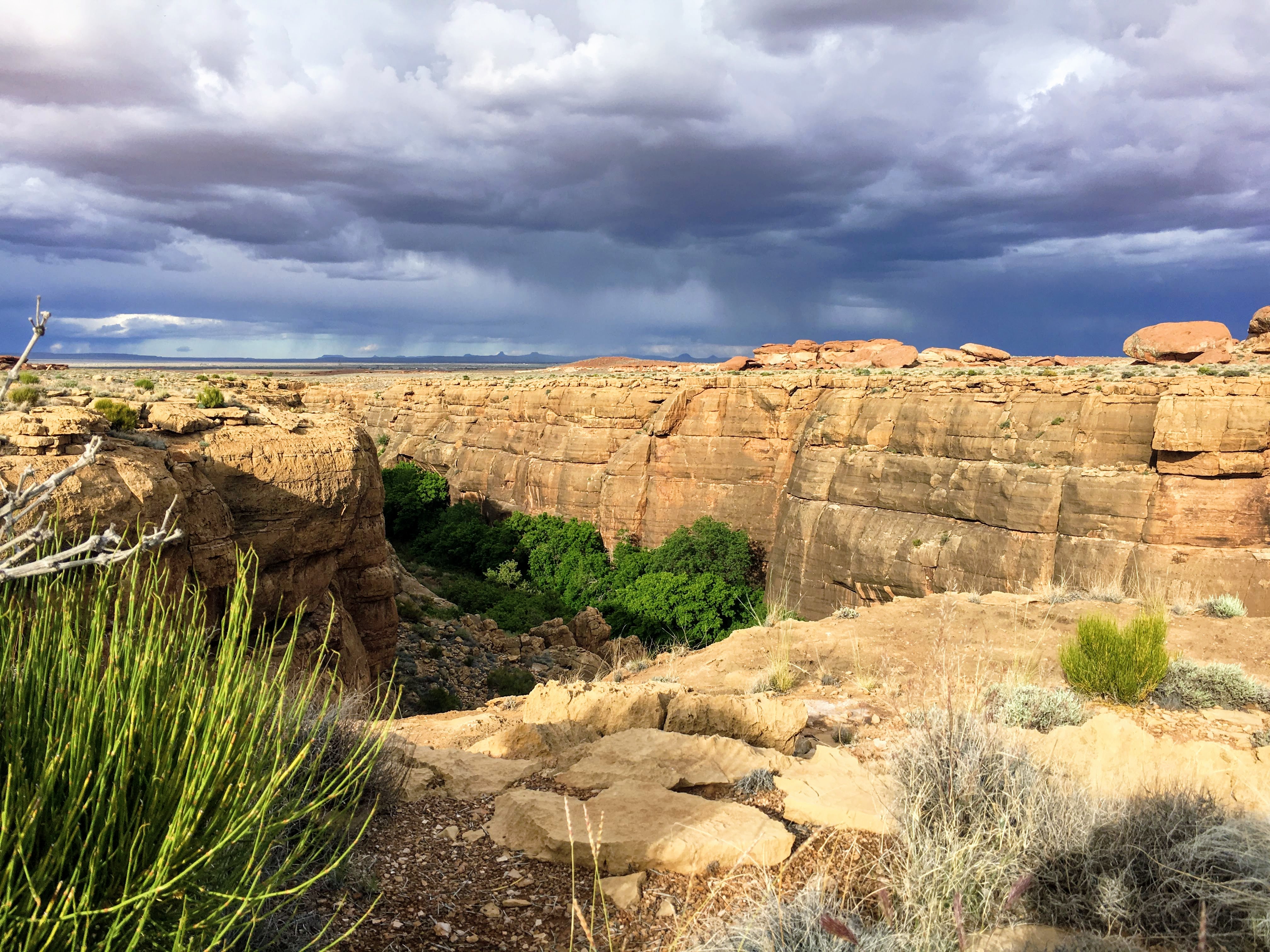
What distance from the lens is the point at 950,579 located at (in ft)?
86.9

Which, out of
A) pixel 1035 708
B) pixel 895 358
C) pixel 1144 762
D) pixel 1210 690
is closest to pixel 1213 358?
pixel 895 358

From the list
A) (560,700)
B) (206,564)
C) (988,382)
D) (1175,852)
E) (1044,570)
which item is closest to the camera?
(1175,852)

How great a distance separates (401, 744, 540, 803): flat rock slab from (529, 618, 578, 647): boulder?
20.4 m

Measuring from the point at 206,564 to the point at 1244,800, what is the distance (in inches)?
447

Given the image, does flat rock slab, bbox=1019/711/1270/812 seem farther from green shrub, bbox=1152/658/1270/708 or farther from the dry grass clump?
green shrub, bbox=1152/658/1270/708

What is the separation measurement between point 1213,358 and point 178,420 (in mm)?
47729

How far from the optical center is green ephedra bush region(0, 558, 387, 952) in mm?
2348

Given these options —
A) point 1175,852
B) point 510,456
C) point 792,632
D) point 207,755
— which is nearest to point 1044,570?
point 792,632

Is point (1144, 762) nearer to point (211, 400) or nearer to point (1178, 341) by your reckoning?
point (211, 400)

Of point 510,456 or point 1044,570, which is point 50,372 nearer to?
point 510,456

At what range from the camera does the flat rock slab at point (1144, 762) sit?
15.9 feet

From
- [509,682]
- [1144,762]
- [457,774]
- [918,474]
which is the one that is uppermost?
[918,474]

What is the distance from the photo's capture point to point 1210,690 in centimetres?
829

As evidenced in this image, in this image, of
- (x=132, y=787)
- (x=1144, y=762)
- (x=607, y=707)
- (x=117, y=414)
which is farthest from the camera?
(x=117, y=414)
